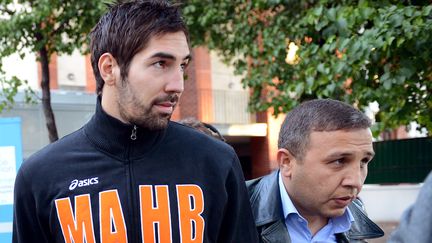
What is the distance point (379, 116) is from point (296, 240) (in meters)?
5.34

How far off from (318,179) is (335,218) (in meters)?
0.22

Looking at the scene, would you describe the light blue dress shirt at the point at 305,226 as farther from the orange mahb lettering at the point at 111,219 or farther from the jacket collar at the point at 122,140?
the orange mahb lettering at the point at 111,219

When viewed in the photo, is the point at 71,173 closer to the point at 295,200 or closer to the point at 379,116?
the point at 295,200

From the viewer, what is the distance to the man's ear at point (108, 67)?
2.24 m

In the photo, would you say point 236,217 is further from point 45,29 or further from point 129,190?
point 45,29

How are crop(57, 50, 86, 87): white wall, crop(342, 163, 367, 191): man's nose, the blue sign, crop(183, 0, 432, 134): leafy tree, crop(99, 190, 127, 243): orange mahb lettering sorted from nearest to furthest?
1. crop(99, 190, 127, 243): orange mahb lettering
2. crop(342, 163, 367, 191): man's nose
3. crop(183, 0, 432, 134): leafy tree
4. the blue sign
5. crop(57, 50, 86, 87): white wall

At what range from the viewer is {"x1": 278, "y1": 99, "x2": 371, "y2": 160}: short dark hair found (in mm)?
2492

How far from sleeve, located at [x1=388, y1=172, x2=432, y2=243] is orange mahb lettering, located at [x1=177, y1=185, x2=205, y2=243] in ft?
3.03

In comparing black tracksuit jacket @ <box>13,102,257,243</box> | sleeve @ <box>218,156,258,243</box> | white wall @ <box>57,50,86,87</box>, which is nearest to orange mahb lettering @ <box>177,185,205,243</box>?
black tracksuit jacket @ <box>13,102,257,243</box>

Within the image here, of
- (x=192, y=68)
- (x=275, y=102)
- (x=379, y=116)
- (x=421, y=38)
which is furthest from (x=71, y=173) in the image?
(x=192, y=68)

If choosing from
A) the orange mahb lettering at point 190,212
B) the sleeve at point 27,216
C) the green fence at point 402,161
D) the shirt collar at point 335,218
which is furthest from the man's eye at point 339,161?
the green fence at point 402,161

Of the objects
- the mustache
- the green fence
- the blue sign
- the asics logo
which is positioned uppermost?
the mustache

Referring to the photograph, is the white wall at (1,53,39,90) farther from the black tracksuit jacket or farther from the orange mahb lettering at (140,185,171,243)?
the orange mahb lettering at (140,185,171,243)

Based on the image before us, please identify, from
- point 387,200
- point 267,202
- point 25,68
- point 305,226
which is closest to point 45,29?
point 25,68
